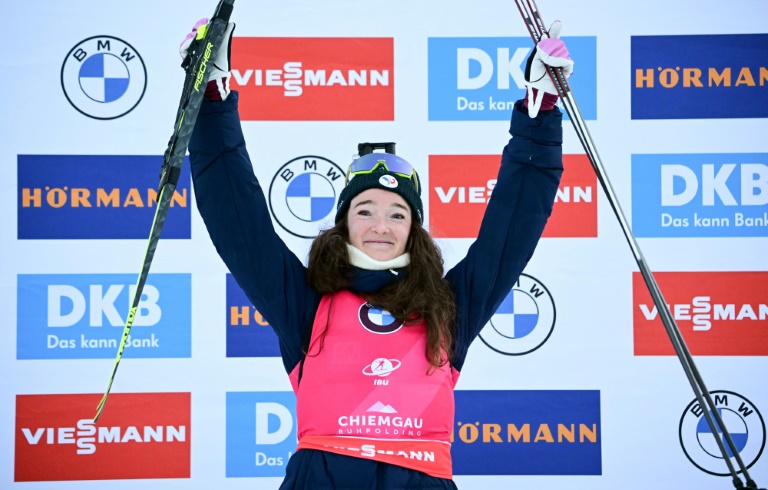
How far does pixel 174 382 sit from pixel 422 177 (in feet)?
3.35

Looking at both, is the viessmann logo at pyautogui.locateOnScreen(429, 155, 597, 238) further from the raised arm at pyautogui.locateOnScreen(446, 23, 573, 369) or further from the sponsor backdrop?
the raised arm at pyautogui.locateOnScreen(446, 23, 573, 369)

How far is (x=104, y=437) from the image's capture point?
2.79 meters

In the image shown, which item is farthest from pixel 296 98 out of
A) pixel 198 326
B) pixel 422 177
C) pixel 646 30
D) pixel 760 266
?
pixel 760 266

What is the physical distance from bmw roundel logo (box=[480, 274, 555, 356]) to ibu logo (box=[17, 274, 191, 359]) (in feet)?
3.23

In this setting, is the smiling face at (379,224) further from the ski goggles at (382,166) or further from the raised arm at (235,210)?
the raised arm at (235,210)

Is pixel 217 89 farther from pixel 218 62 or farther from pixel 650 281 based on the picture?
pixel 650 281

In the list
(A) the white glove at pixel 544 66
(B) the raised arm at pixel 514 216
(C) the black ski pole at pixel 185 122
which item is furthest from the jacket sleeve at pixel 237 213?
(A) the white glove at pixel 544 66

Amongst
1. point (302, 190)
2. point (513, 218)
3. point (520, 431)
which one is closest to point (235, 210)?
point (513, 218)

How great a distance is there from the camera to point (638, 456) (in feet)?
9.34

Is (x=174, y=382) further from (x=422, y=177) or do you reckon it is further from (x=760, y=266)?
(x=760, y=266)

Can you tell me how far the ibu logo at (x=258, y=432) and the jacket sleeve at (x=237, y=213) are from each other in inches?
45.4

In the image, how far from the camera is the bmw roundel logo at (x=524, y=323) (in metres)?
2.85

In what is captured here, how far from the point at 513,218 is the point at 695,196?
1.28 m

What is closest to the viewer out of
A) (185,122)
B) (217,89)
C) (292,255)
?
(185,122)
